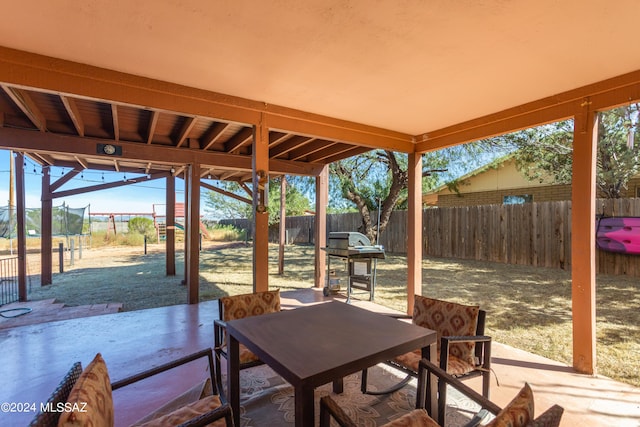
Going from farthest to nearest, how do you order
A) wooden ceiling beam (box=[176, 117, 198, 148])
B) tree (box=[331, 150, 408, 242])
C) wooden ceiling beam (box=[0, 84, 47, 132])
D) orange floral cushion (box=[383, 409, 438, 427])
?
tree (box=[331, 150, 408, 242]) < wooden ceiling beam (box=[176, 117, 198, 148]) < wooden ceiling beam (box=[0, 84, 47, 132]) < orange floral cushion (box=[383, 409, 438, 427])

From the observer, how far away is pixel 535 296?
5016 mm

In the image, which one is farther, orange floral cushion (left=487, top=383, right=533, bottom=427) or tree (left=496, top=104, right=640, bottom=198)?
tree (left=496, top=104, right=640, bottom=198)

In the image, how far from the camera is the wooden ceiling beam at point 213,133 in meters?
4.20

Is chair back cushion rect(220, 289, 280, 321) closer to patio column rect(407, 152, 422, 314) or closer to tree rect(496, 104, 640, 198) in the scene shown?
patio column rect(407, 152, 422, 314)

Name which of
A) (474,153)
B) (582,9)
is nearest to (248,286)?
(582,9)

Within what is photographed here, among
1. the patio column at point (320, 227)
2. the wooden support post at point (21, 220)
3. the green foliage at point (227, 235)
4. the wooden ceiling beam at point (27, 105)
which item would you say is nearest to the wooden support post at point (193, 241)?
the wooden ceiling beam at point (27, 105)

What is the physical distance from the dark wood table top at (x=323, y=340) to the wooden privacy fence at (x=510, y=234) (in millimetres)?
7025

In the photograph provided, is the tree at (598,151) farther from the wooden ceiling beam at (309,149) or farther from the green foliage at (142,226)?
the green foliage at (142,226)

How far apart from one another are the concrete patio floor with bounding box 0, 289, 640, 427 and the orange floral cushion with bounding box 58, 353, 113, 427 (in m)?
1.07

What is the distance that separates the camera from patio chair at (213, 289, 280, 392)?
205 centimetres

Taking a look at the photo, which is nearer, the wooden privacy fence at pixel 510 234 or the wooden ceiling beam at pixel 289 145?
the wooden ceiling beam at pixel 289 145

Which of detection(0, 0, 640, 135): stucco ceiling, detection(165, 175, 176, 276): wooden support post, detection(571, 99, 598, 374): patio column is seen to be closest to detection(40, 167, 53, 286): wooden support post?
detection(165, 175, 176, 276): wooden support post

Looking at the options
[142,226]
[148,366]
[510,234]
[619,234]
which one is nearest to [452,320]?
[148,366]

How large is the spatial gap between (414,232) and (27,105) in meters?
4.88
